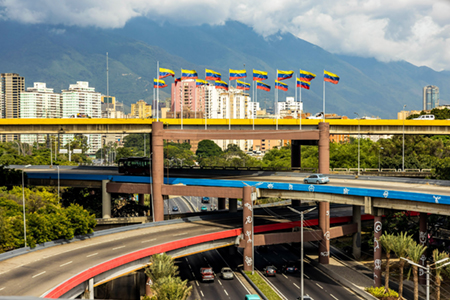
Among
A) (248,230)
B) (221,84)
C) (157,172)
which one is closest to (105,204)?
(157,172)

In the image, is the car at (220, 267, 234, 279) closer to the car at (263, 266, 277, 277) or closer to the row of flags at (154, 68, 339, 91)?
the car at (263, 266, 277, 277)

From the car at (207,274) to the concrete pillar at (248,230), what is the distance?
5.97 metres

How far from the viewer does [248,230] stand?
68.6 metres

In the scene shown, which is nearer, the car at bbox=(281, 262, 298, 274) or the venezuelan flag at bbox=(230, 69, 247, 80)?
the car at bbox=(281, 262, 298, 274)

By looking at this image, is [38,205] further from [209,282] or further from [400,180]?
[400,180]

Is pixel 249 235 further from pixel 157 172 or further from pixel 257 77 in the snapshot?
pixel 257 77

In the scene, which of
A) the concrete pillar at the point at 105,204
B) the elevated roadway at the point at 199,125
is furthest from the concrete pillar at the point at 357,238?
the concrete pillar at the point at 105,204

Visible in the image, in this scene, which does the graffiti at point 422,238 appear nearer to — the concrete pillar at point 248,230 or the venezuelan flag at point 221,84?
the concrete pillar at point 248,230

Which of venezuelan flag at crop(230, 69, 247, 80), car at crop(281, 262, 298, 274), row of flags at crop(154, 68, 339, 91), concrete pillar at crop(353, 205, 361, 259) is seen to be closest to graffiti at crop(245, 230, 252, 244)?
car at crop(281, 262, 298, 274)

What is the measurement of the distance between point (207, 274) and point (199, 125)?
103ft

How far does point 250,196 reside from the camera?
68.9 metres

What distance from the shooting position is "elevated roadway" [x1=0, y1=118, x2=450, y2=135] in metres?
83.3

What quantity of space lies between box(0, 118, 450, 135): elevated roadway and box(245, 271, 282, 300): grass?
1030 inches

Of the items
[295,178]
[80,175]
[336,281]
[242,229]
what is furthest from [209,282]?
[80,175]
